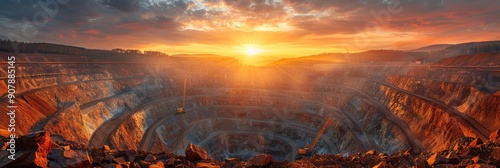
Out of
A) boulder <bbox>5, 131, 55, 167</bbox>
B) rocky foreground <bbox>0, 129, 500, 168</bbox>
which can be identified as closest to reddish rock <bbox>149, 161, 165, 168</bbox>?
rocky foreground <bbox>0, 129, 500, 168</bbox>

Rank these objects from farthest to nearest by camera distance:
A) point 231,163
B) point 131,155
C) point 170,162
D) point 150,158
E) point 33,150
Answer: point 231,163
point 131,155
point 150,158
point 170,162
point 33,150

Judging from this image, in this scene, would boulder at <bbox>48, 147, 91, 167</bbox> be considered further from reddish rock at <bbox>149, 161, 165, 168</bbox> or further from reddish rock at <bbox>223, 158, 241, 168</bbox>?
reddish rock at <bbox>223, 158, 241, 168</bbox>

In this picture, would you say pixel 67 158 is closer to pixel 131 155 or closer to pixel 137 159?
pixel 131 155

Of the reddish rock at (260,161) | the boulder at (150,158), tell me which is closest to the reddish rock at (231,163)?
the reddish rock at (260,161)

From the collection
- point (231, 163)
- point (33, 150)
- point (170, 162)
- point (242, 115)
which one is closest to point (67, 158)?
point (33, 150)

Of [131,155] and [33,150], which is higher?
[33,150]

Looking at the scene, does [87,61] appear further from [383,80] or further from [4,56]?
[383,80]
